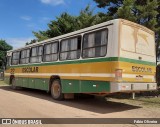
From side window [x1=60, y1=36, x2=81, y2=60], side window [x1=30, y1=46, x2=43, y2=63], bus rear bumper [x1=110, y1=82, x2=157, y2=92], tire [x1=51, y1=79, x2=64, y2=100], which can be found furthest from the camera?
side window [x1=30, y1=46, x2=43, y2=63]

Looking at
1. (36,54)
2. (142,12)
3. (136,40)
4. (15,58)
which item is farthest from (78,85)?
(15,58)

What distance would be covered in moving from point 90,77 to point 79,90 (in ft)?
3.07

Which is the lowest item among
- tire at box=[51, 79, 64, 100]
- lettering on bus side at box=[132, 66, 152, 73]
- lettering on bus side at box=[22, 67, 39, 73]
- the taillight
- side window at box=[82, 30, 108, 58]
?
tire at box=[51, 79, 64, 100]

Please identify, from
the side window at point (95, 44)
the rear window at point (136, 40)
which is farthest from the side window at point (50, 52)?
the rear window at point (136, 40)

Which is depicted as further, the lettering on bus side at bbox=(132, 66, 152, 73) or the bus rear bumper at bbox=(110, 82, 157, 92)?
the lettering on bus side at bbox=(132, 66, 152, 73)

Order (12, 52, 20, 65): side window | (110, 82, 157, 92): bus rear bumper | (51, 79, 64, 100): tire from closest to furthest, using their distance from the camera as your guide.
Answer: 1. (110, 82, 157, 92): bus rear bumper
2. (51, 79, 64, 100): tire
3. (12, 52, 20, 65): side window

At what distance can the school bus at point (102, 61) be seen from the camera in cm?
1008

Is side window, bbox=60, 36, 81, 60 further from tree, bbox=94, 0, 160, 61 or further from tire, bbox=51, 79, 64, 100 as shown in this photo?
tree, bbox=94, 0, 160, 61

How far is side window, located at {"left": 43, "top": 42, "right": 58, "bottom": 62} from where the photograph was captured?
1402cm

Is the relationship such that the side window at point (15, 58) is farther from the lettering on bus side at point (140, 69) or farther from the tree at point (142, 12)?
the lettering on bus side at point (140, 69)

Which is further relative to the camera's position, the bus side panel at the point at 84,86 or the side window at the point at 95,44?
the side window at the point at 95,44

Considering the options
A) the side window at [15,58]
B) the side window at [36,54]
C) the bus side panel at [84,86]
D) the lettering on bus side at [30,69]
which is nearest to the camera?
the bus side panel at [84,86]

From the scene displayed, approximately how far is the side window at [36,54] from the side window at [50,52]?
66cm

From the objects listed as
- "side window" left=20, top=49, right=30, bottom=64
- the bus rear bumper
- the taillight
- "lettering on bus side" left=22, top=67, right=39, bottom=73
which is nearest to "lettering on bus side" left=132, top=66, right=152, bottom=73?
the bus rear bumper
